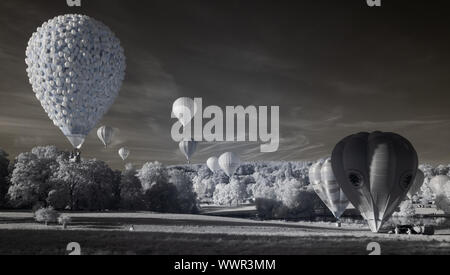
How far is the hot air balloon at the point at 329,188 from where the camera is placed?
4312cm

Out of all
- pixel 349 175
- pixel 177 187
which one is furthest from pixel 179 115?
pixel 349 175

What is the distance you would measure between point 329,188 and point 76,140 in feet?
90.4

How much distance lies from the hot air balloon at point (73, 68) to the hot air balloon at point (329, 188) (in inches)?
991

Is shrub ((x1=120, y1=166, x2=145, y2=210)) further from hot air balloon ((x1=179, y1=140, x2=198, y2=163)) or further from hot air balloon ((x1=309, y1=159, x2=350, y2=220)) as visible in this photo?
hot air balloon ((x1=309, y1=159, x2=350, y2=220))

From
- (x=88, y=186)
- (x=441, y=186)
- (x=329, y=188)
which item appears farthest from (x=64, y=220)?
(x=441, y=186)

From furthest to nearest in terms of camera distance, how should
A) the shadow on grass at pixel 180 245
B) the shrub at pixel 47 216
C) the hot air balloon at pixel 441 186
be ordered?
the hot air balloon at pixel 441 186 → the shrub at pixel 47 216 → the shadow on grass at pixel 180 245

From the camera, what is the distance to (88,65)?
2842 centimetres

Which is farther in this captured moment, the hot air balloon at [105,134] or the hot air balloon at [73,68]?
the hot air balloon at [105,134]

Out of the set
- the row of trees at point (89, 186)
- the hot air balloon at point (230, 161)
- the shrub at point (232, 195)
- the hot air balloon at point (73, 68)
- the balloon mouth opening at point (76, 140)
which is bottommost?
the shrub at point (232, 195)

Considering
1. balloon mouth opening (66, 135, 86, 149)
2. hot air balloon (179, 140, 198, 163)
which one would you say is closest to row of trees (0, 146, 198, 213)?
hot air balloon (179, 140, 198, 163)

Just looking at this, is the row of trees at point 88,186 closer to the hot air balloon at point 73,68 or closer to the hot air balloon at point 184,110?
the hot air balloon at point 184,110

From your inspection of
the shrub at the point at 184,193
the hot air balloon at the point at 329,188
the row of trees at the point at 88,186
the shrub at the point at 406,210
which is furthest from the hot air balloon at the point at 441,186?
the row of trees at the point at 88,186

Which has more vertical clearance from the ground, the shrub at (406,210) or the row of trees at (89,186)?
the row of trees at (89,186)

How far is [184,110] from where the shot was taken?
54.1 m
